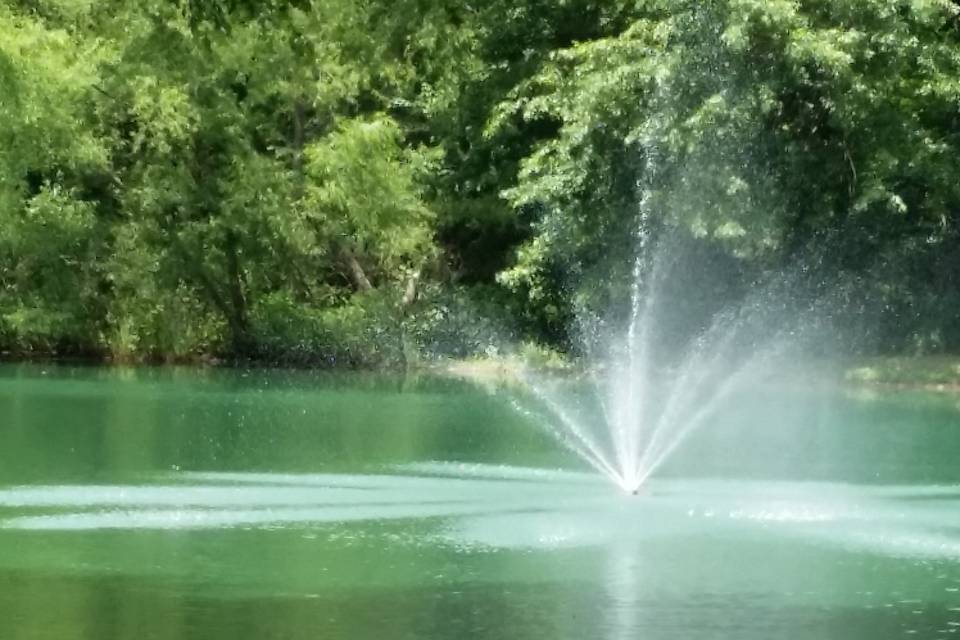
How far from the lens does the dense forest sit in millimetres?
25562

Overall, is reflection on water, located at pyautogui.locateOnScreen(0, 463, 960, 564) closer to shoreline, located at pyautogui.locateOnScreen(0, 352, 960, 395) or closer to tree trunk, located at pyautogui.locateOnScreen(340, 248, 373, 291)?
shoreline, located at pyautogui.locateOnScreen(0, 352, 960, 395)

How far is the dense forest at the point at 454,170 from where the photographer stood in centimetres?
2556

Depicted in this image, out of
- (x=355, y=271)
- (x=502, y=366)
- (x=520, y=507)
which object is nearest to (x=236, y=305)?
(x=355, y=271)

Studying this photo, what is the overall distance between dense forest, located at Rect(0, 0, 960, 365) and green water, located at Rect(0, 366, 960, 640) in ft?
17.9

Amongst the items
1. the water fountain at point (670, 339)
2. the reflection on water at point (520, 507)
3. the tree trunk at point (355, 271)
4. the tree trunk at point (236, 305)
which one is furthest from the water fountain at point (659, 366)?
the reflection on water at point (520, 507)

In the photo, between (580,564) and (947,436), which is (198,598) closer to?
(580,564)

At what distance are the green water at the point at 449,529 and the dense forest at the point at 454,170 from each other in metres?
5.45

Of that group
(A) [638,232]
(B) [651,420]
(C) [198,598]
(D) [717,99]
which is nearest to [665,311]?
(A) [638,232]

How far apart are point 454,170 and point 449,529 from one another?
19145 millimetres

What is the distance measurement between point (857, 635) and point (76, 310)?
23.2m

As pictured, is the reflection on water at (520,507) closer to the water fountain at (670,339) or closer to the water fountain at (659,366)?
the water fountain at (659,366)

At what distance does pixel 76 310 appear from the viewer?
3041 cm

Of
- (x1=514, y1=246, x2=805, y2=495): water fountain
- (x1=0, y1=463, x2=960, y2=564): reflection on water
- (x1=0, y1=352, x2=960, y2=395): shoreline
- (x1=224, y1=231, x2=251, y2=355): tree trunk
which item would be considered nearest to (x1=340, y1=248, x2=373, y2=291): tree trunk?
(x1=224, y1=231, x2=251, y2=355): tree trunk

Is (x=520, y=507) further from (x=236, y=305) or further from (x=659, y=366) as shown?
(x=236, y=305)
